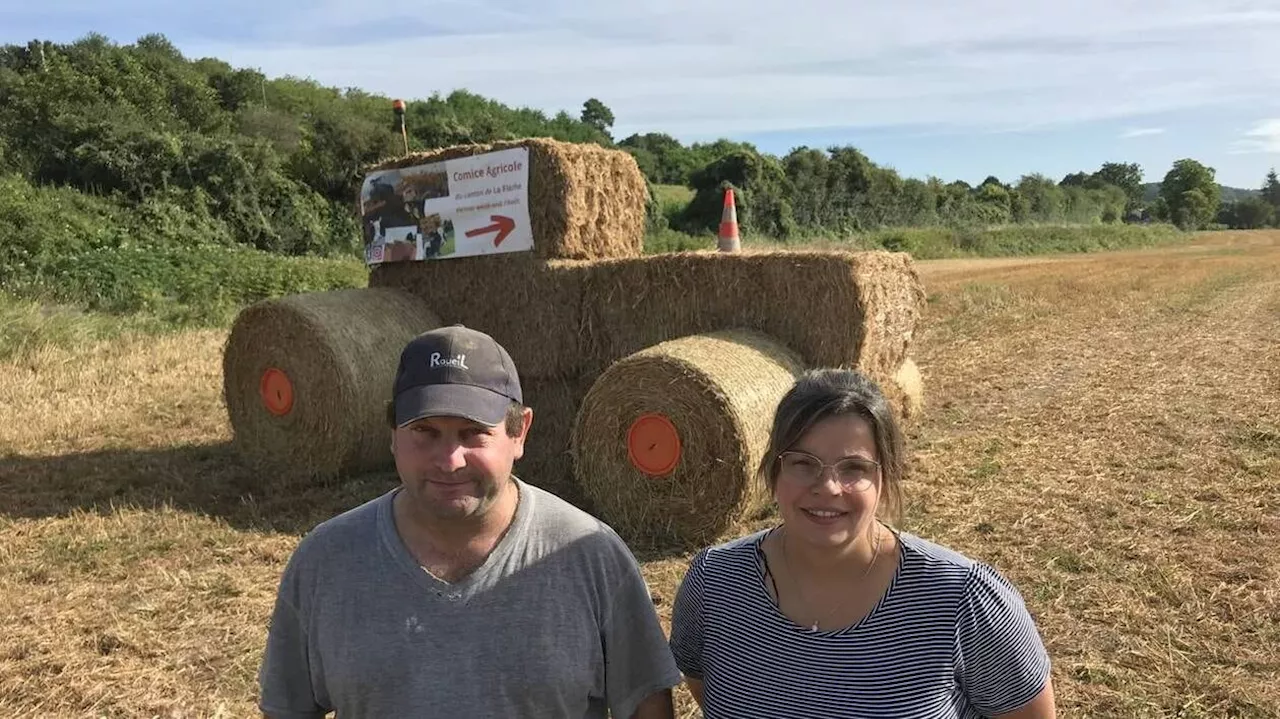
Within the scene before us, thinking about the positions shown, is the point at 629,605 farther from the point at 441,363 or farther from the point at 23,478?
the point at 23,478

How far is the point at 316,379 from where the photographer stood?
604 centimetres

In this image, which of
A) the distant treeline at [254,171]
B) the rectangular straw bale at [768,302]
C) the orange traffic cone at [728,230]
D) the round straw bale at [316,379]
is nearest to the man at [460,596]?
the rectangular straw bale at [768,302]

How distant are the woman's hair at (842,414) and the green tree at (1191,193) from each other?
258 feet

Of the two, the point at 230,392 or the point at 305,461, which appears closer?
the point at 305,461

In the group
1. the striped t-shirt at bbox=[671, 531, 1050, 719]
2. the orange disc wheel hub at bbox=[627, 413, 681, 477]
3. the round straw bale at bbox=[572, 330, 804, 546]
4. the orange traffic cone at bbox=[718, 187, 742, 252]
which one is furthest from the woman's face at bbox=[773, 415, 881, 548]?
the orange traffic cone at bbox=[718, 187, 742, 252]

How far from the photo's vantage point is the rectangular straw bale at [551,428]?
6449mm

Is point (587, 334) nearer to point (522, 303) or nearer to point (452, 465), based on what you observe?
point (522, 303)

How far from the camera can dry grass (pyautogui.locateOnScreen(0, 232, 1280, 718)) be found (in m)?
3.50

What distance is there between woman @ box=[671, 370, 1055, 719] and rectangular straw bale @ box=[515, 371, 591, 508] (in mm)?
4441

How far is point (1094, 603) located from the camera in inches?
156

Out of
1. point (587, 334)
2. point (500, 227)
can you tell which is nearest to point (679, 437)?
point (587, 334)

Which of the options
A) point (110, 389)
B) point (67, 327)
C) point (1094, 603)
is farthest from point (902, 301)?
point (67, 327)

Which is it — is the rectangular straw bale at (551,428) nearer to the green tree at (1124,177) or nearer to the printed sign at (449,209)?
the printed sign at (449,209)

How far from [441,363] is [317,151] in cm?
3429
